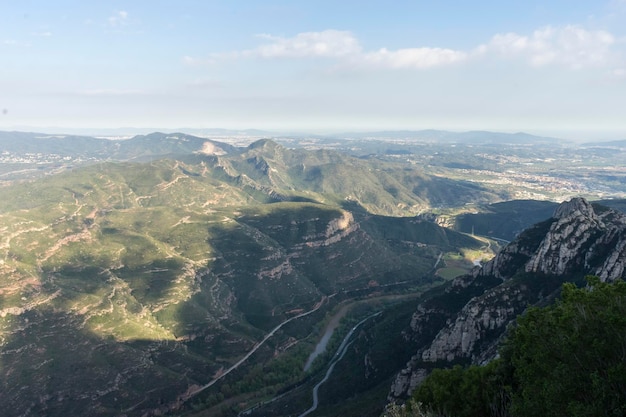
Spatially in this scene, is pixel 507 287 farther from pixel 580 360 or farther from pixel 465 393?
pixel 580 360

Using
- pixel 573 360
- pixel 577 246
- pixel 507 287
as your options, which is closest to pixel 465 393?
pixel 573 360

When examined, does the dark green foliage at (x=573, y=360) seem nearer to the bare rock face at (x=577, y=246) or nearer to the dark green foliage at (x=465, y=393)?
the dark green foliage at (x=465, y=393)

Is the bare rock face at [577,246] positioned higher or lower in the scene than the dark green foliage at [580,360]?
lower

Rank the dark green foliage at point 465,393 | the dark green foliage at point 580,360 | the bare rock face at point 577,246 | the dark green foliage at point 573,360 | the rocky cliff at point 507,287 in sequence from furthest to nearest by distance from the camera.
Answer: the bare rock face at point 577,246
the rocky cliff at point 507,287
the dark green foliage at point 465,393
the dark green foliage at point 573,360
the dark green foliage at point 580,360

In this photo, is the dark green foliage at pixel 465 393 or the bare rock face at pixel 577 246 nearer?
the dark green foliage at pixel 465 393

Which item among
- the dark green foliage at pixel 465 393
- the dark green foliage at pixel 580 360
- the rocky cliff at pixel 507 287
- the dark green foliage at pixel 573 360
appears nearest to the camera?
the dark green foliage at pixel 580 360

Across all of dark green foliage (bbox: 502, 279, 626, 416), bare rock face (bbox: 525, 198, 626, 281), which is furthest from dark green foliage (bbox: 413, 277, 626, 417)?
bare rock face (bbox: 525, 198, 626, 281)

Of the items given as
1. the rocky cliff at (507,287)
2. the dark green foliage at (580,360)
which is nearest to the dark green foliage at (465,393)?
the dark green foliage at (580,360)

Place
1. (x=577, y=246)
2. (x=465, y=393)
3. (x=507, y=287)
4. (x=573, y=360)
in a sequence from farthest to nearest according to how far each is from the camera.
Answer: (x=577, y=246), (x=507, y=287), (x=465, y=393), (x=573, y=360)

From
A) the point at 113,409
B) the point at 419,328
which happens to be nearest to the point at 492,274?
the point at 419,328
